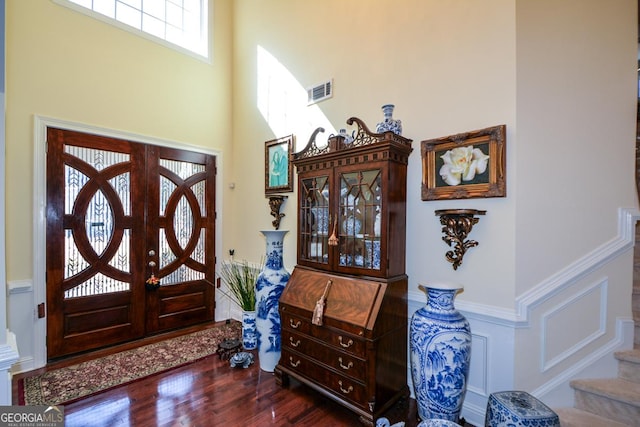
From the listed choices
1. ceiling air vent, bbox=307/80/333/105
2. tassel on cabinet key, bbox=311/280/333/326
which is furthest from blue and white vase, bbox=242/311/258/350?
ceiling air vent, bbox=307/80/333/105

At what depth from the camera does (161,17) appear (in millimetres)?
3795

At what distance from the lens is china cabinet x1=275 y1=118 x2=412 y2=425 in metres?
2.12

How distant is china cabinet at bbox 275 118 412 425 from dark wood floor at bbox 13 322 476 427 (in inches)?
6.0

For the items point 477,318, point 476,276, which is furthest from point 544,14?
point 477,318

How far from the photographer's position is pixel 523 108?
6.69 feet

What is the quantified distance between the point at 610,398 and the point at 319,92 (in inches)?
135

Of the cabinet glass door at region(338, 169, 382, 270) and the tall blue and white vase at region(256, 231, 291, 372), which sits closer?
the cabinet glass door at region(338, 169, 382, 270)

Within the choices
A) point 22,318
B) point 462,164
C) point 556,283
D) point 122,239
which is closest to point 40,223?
point 122,239

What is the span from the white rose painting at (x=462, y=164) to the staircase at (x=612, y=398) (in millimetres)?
1702

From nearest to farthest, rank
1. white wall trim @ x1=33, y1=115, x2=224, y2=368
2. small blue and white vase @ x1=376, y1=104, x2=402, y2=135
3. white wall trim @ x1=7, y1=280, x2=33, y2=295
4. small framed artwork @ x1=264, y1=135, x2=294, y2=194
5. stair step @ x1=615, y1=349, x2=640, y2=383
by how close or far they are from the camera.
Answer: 1. stair step @ x1=615, y1=349, x2=640, y2=383
2. small blue and white vase @ x1=376, y1=104, x2=402, y2=135
3. white wall trim @ x1=7, y1=280, x2=33, y2=295
4. white wall trim @ x1=33, y1=115, x2=224, y2=368
5. small framed artwork @ x1=264, y1=135, x2=294, y2=194

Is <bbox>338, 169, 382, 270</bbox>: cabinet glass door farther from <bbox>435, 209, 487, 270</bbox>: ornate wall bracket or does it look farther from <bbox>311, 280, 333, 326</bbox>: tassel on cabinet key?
<bbox>435, 209, 487, 270</bbox>: ornate wall bracket

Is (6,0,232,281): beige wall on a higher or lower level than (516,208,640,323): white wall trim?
higher

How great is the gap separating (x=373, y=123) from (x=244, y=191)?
2190 mm

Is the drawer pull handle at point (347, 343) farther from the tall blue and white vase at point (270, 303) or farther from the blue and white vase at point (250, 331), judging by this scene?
the blue and white vase at point (250, 331)
